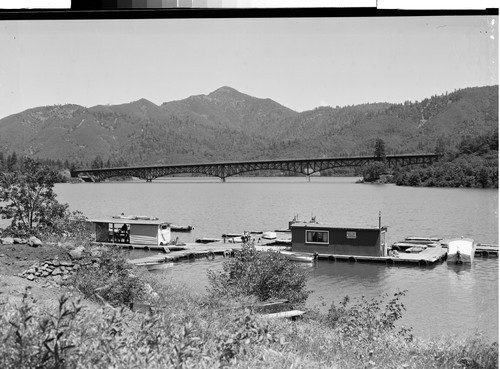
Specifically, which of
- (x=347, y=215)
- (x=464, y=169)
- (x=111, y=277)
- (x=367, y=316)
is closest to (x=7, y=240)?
(x=111, y=277)

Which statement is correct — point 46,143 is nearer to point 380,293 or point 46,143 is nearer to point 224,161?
point 224,161

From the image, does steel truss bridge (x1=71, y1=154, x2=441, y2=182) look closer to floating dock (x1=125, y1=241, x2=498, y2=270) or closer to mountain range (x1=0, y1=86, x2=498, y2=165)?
mountain range (x1=0, y1=86, x2=498, y2=165)

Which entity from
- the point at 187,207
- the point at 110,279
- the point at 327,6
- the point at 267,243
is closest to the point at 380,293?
the point at 267,243

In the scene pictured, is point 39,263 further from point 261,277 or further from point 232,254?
point 261,277

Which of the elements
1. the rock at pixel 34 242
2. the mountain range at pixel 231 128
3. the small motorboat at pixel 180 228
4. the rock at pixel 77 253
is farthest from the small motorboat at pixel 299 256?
the rock at pixel 34 242

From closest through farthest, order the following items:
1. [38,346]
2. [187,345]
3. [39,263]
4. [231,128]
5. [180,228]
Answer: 1. [38,346]
2. [187,345]
3. [231,128]
4. [39,263]
5. [180,228]

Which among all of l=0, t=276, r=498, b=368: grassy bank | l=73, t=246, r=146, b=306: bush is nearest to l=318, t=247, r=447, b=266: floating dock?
l=0, t=276, r=498, b=368: grassy bank
